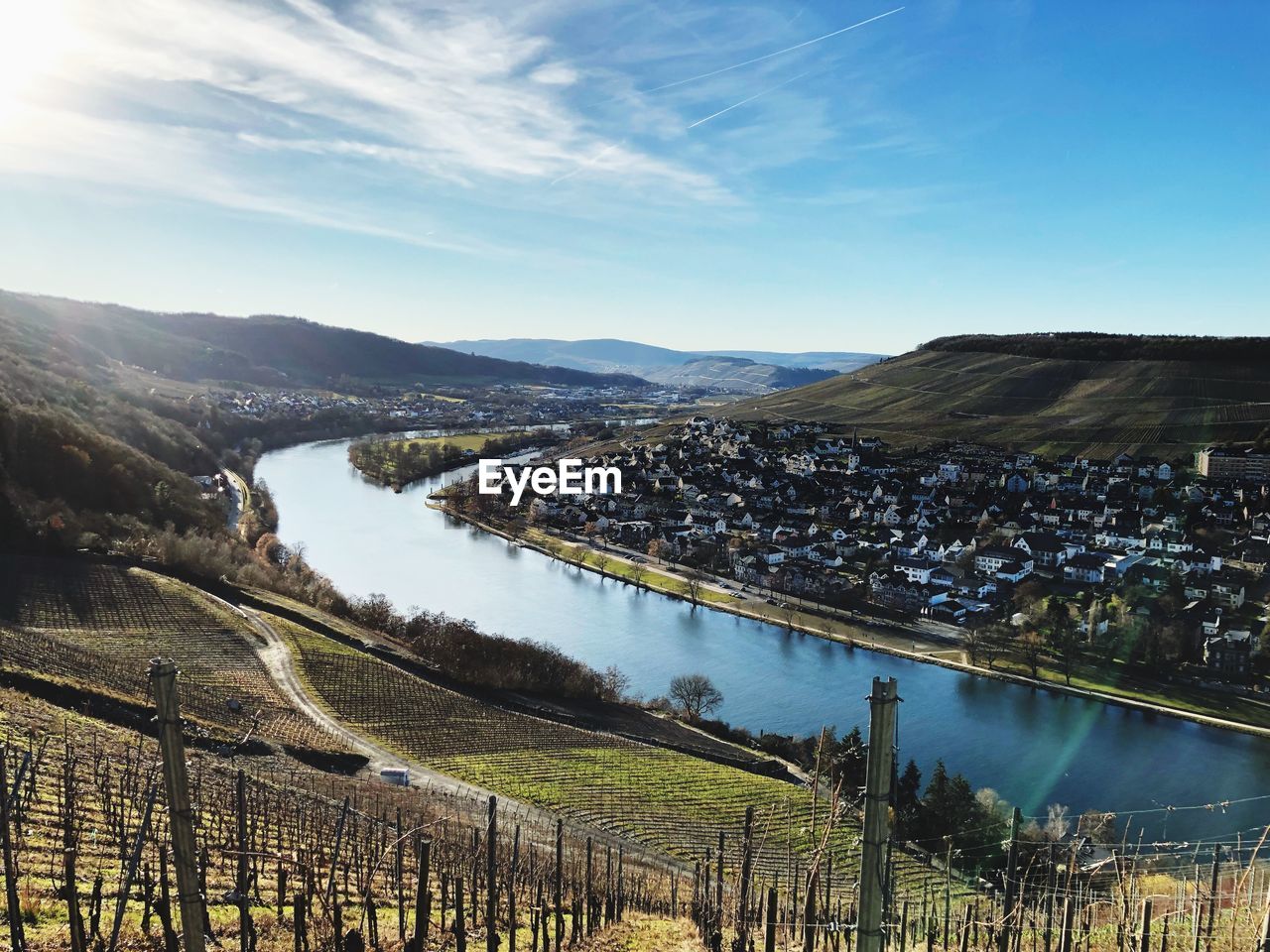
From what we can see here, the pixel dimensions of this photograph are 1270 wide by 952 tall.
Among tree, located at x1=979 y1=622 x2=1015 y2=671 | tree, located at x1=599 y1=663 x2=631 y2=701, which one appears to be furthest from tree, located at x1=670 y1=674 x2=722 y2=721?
tree, located at x1=979 y1=622 x2=1015 y2=671

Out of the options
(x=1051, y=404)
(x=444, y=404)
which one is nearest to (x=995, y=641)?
(x=1051, y=404)

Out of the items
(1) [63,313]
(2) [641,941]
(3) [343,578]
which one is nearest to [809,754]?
(2) [641,941]

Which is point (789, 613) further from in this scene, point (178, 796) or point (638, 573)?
point (178, 796)

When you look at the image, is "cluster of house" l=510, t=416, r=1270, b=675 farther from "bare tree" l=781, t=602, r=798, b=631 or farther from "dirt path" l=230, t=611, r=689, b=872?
"dirt path" l=230, t=611, r=689, b=872

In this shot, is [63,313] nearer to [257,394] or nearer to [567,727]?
[257,394]

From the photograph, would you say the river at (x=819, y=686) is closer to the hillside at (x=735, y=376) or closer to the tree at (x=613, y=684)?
the tree at (x=613, y=684)

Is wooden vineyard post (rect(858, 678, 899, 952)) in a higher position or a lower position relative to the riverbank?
higher

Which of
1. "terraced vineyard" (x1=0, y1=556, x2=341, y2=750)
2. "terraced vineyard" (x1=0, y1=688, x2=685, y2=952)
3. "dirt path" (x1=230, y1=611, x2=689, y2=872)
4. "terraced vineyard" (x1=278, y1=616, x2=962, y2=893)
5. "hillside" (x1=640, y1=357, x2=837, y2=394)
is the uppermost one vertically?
"hillside" (x1=640, y1=357, x2=837, y2=394)
